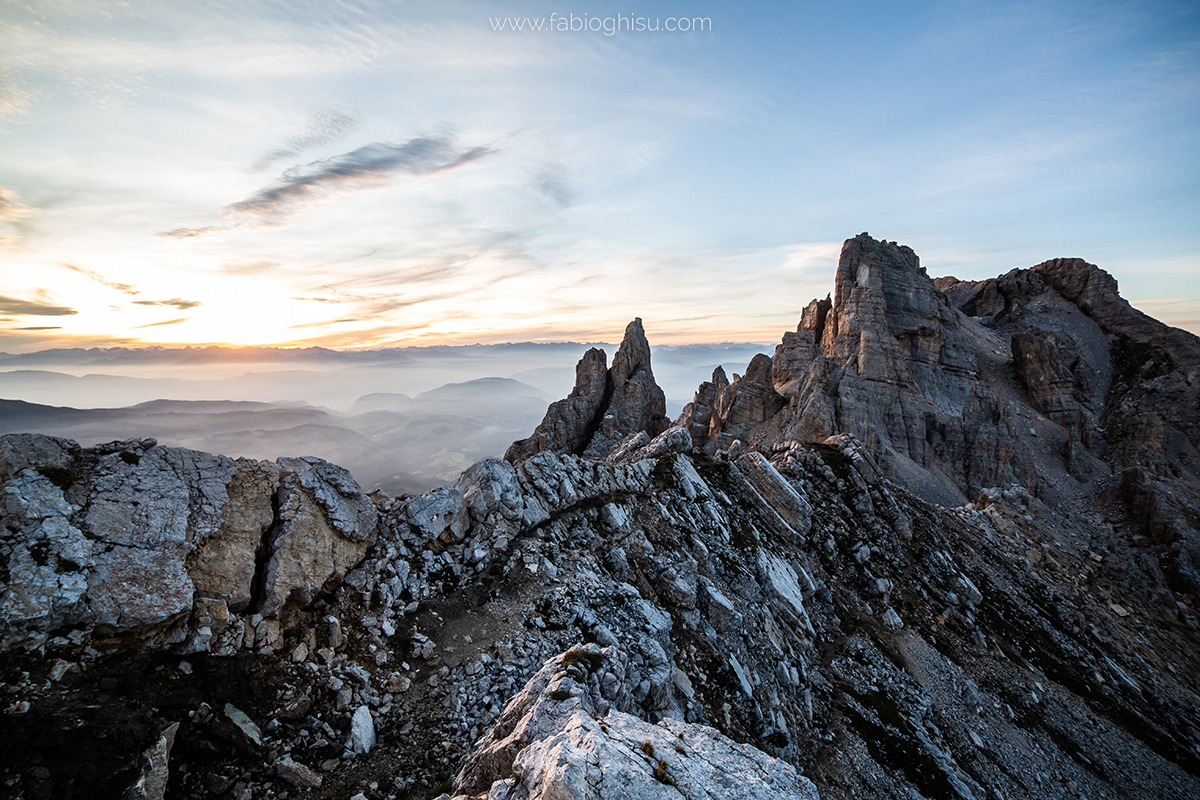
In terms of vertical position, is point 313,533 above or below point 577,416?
above

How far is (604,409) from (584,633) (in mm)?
68656

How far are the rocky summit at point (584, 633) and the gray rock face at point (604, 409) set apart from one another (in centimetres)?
3638

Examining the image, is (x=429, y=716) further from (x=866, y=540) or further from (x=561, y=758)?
(x=866, y=540)

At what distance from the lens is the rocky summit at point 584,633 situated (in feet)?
40.6

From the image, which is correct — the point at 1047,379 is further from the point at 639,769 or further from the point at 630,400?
the point at 639,769

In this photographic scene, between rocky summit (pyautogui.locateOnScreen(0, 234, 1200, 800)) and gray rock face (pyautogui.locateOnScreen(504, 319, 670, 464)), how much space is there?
36.4m

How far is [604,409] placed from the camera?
89188 mm

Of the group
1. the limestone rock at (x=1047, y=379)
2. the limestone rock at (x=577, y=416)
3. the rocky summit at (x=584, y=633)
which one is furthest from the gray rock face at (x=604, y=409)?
the limestone rock at (x=1047, y=379)

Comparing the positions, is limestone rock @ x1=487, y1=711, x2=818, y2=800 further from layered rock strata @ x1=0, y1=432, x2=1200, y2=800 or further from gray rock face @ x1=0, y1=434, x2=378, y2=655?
gray rock face @ x1=0, y1=434, x2=378, y2=655

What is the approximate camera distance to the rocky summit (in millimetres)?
12367

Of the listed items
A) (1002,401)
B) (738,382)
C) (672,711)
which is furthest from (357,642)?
(1002,401)

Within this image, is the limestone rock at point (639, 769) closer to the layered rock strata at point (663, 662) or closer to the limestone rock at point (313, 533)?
the layered rock strata at point (663, 662)

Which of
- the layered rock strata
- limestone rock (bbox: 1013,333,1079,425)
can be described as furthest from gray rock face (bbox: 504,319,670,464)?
limestone rock (bbox: 1013,333,1079,425)

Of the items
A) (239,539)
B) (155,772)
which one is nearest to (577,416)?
(239,539)
